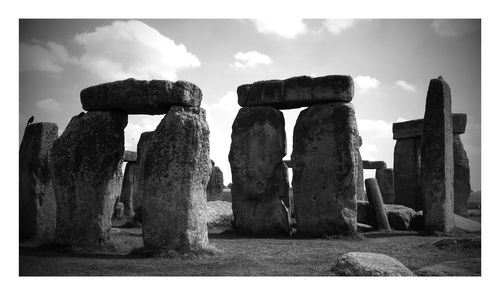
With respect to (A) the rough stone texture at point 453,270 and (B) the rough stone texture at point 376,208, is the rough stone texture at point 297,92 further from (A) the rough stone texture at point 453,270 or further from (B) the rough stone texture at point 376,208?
→ (A) the rough stone texture at point 453,270

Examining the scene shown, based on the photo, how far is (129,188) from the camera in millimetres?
18828

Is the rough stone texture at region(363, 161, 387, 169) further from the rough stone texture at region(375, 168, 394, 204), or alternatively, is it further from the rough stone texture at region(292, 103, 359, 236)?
the rough stone texture at region(292, 103, 359, 236)

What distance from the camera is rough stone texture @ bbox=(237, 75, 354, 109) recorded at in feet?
39.1

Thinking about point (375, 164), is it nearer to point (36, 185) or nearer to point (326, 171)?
point (326, 171)

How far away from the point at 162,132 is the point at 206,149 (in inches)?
31.9

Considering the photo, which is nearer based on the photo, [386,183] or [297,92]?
[297,92]

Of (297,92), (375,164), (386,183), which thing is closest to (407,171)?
(386,183)

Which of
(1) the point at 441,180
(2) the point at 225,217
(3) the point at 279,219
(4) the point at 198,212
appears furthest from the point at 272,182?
(4) the point at 198,212

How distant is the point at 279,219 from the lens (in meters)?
12.4

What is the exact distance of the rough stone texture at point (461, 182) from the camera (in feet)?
55.0

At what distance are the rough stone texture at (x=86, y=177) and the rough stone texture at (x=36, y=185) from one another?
3.05 ft

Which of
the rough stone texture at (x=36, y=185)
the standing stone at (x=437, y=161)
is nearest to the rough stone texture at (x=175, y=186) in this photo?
the rough stone texture at (x=36, y=185)

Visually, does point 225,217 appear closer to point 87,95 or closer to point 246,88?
point 246,88

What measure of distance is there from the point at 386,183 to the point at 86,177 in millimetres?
16960
